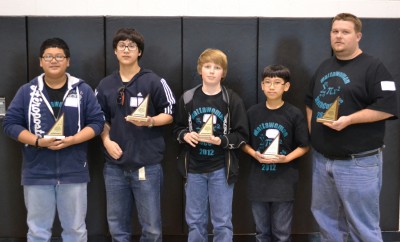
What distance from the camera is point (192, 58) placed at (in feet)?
12.9

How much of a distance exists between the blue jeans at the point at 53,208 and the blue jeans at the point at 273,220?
4.58 ft

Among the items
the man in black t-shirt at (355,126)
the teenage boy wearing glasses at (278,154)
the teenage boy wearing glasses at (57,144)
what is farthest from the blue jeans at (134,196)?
the man in black t-shirt at (355,126)

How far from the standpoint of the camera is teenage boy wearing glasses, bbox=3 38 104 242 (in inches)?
123

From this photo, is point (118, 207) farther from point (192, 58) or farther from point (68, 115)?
point (192, 58)

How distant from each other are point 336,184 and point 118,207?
171cm

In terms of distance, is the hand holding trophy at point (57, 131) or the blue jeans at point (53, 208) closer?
the hand holding trophy at point (57, 131)

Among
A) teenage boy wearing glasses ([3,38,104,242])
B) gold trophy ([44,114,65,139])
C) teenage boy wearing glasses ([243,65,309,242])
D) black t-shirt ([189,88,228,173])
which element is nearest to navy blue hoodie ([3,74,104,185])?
teenage boy wearing glasses ([3,38,104,242])

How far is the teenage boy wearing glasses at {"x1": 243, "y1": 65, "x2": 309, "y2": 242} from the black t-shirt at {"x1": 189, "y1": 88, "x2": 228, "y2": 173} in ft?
0.89

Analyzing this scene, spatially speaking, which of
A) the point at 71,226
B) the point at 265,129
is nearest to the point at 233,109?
the point at 265,129

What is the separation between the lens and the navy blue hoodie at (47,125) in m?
3.12

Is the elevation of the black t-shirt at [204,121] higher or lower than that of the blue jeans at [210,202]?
higher

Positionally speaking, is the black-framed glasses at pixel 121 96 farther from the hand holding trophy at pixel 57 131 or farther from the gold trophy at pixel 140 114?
the hand holding trophy at pixel 57 131

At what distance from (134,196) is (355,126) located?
5.92 ft

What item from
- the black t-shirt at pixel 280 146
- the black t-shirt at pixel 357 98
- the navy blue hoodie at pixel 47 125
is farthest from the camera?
the black t-shirt at pixel 280 146
